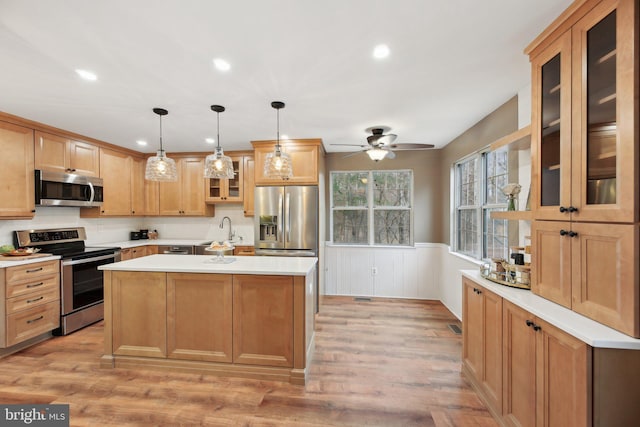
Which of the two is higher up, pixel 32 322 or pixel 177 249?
pixel 177 249

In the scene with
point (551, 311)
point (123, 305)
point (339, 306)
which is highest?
point (551, 311)

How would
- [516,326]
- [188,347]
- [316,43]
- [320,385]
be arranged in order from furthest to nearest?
[188,347] → [320,385] → [316,43] → [516,326]

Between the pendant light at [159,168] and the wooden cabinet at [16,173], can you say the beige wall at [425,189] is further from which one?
the wooden cabinet at [16,173]

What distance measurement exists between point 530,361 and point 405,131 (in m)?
2.88

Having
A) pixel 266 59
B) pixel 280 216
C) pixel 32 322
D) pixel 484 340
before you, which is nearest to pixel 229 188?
pixel 280 216

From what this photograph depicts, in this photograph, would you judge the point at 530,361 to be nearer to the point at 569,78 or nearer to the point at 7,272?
the point at 569,78

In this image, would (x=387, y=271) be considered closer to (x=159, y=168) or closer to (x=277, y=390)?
(x=277, y=390)

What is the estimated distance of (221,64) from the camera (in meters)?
2.06

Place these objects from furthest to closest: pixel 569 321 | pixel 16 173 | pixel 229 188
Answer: pixel 229 188 < pixel 16 173 < pixel 569 321

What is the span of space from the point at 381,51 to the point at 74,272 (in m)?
4.16

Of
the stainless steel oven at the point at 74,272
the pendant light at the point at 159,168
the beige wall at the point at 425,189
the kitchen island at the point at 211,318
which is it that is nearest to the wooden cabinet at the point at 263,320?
the kitchen island at the point at 211,318

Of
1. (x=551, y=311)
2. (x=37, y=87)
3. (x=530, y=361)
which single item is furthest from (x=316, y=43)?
(x=37, y=87)

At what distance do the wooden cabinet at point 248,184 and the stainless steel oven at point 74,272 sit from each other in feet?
6.38

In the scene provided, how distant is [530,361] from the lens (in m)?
1.57
